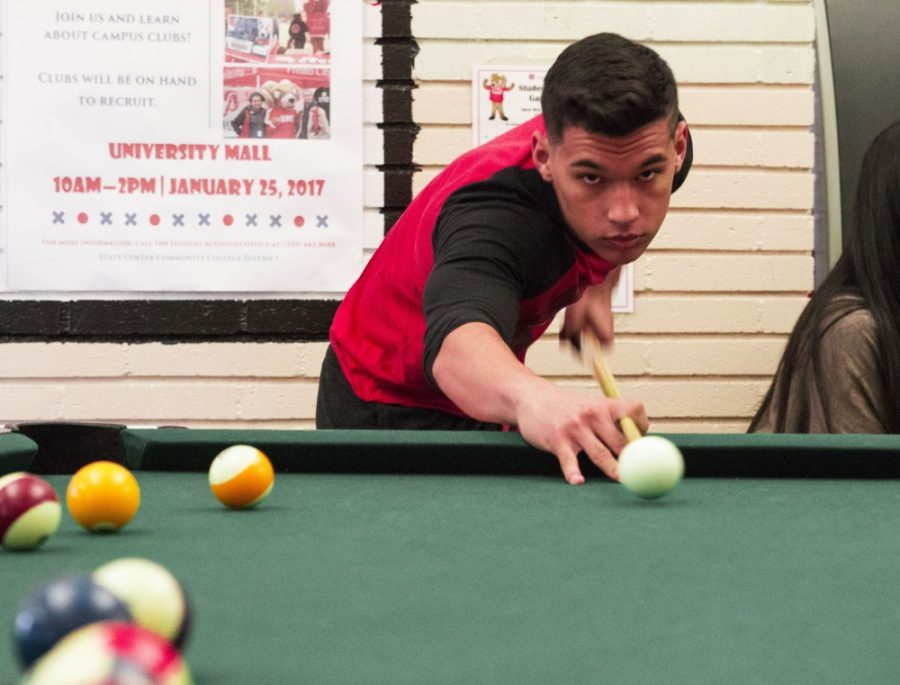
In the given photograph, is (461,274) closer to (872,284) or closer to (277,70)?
(872,284)

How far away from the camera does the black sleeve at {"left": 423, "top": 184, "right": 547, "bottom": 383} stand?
2.00 m

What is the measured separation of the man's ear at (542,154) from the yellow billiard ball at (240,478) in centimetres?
93

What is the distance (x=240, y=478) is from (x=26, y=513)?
0.35m

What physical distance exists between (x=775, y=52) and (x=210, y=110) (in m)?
1.83

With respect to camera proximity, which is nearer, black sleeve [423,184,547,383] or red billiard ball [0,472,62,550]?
red billiard ball [0,472,62,550]

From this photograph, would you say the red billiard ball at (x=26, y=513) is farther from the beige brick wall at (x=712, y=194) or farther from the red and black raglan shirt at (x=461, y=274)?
the beige brick wall at (x=712, y=194)

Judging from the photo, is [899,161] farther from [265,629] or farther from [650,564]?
[265,629]

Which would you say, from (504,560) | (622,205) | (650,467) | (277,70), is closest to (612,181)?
(622,205)

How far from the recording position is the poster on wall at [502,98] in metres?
3.71

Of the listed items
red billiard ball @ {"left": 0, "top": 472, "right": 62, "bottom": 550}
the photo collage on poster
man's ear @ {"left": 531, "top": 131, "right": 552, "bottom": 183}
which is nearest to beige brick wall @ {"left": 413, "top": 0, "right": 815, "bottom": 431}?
the photo collage on poster

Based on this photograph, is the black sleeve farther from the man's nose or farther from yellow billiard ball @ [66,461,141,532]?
yellow billiard ball @ [66,461,141,532]

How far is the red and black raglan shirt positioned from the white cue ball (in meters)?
0.46

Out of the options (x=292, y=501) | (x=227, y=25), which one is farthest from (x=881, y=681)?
(x=227, y=25)

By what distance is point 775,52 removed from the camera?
12.4 feet
